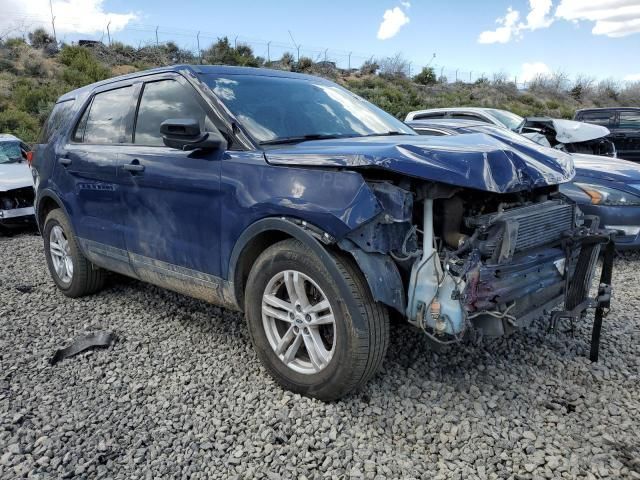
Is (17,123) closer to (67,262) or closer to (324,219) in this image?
(67,262)

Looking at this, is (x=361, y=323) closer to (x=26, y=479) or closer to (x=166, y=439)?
(x=166, y=439)

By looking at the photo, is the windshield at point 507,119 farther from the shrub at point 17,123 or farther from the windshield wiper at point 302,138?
the shrub at point 17,123

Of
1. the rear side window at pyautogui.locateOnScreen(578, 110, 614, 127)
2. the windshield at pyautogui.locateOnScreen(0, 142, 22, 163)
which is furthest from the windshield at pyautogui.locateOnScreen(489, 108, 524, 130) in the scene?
the windshield at pyautogui.locateOnScreen(0, 142, 22, 163)

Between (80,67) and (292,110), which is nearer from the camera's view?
(292,110)

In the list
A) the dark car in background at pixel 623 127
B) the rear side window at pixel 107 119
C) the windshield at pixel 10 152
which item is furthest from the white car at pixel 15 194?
the dark car in background at pixel 623 127

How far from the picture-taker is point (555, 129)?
9.38 m

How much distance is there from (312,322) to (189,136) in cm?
131

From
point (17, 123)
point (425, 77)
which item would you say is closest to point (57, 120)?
point (17, 123)

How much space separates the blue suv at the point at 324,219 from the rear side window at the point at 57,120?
3.18 feet

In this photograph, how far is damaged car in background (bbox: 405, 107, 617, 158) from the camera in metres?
9.03

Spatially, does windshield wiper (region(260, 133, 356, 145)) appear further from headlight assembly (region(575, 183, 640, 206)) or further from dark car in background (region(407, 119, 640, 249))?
headlight assembly (region(575, 183, 640, 206))

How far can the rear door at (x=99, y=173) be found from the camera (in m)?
4.08

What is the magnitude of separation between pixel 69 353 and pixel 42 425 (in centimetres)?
92

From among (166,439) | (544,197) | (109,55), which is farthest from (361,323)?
(109,55)
